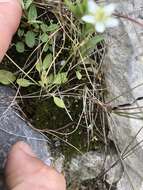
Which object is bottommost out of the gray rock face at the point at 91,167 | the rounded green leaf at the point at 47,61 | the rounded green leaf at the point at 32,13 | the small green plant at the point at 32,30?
the gray rock face at the point at 91,167

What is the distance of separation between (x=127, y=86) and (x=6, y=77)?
38 centimetres

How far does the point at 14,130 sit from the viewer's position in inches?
61.7

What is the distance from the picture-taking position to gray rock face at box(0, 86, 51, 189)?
1560mm

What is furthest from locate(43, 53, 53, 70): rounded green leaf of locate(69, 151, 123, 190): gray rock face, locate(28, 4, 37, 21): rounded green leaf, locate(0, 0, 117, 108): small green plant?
locate(69, 151, 123, 190): gray rock face

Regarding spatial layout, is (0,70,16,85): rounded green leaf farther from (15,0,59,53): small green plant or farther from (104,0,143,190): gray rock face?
(104,0,143,190): gray rock face

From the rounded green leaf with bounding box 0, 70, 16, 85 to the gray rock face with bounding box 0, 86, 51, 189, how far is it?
2cm

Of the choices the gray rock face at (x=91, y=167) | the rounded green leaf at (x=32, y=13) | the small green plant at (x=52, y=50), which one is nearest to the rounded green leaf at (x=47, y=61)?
the small green plant at (x=52, y=50)

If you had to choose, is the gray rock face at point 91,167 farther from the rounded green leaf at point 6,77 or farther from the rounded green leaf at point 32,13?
the rounded green leaf at point 32,13

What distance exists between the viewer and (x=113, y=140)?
1.64 m

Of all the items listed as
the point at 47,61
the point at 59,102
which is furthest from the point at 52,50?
the point at 59,102

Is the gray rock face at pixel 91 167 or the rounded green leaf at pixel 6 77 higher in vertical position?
the rounded green leaf at pixel 6 77

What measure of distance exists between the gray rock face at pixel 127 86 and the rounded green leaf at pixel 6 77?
0.30 m

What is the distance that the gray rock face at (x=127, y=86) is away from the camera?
1651 mm

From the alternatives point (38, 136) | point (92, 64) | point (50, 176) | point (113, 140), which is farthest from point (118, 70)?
point (50, 176)
